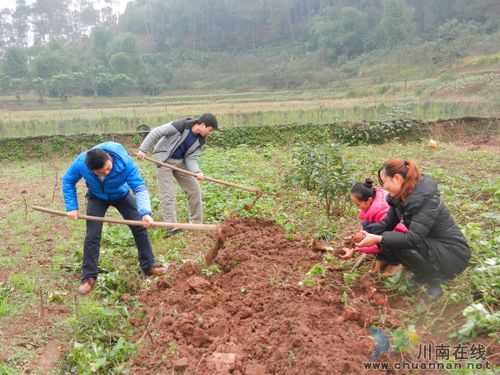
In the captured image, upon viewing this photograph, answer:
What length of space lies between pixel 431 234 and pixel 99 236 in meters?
2.96

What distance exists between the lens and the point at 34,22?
58875 mm

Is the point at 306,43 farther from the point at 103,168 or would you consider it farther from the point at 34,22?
the point at 103,168

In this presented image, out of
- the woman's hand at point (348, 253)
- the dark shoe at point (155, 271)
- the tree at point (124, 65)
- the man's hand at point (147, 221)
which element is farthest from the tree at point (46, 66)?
the woman's hand at point (348, 253)

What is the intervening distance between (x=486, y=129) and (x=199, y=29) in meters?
49.0

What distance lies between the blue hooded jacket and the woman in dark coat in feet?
6.95

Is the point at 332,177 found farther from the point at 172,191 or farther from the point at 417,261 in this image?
the point at 417,261

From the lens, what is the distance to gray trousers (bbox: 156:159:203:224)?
18.4 ft

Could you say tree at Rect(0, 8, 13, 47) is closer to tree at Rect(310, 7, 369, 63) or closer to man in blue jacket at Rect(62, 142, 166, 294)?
tree at Rect(310, 7, 369, 63)

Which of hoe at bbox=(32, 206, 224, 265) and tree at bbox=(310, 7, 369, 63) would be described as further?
tree at bbox=(310, 7, 369, 63)

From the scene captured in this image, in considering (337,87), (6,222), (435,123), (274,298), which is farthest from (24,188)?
(337,87)

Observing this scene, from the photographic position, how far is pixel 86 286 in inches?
163

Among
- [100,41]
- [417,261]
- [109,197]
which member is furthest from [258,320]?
[100,41]

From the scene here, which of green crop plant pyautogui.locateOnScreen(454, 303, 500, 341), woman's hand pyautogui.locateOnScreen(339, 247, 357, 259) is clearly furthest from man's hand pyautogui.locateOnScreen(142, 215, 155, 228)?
green crop plant pyautogui.locateOnScreen(454, 303, 500, 341)

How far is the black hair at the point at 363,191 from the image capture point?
3.90m
